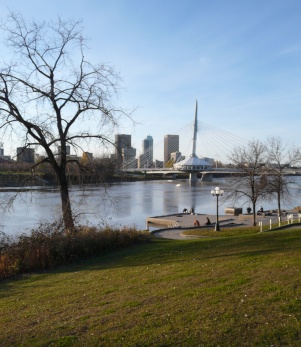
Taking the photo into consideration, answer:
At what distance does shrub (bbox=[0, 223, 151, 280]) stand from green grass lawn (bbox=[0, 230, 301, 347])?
44.5 inches

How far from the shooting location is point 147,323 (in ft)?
15.1

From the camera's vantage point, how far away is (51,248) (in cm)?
1091

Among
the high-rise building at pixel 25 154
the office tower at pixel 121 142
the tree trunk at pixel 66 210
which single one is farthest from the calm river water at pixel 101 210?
the office tower at pixel 121 142

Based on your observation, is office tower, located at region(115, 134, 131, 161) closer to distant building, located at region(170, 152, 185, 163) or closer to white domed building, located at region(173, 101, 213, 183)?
white domed building, located at region(173, 101, 213, 183)

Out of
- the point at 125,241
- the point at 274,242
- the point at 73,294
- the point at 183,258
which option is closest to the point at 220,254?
the point at 183,258

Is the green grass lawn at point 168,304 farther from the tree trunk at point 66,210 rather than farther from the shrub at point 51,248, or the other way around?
the tree trunk at point 66,210

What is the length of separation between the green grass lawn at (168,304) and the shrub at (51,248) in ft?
3.71

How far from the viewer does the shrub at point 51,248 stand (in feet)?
33.1

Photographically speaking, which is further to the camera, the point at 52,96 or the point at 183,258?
the point at 52,96

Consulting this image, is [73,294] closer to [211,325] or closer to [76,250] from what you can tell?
[211,325]

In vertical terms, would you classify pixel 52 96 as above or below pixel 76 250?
above

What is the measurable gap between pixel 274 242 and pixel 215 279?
4.39m

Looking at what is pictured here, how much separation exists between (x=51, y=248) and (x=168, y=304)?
638 centimetres

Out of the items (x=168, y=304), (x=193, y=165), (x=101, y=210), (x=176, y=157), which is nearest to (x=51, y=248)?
(x=168, y=304)
